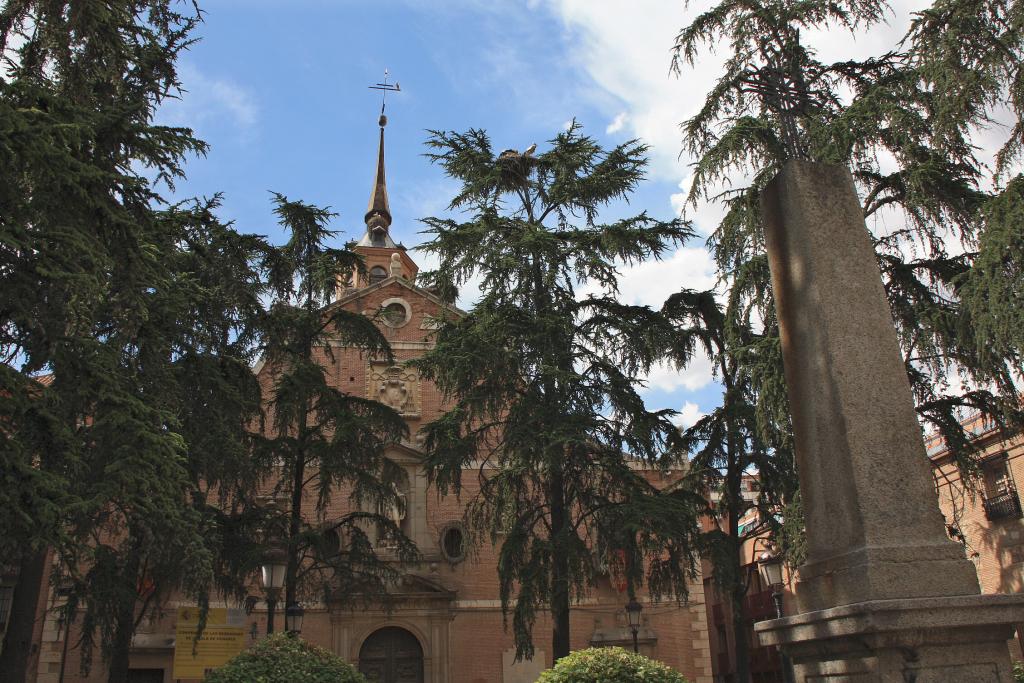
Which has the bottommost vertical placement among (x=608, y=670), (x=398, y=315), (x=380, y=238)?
(x=608, y=670)

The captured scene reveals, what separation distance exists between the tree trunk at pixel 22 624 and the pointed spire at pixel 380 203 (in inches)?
1720

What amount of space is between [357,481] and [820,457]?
39.6 ft

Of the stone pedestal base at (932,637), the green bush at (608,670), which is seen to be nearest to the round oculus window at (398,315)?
the green bush at (608,670)

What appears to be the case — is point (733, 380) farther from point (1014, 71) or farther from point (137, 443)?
point (137, 443)

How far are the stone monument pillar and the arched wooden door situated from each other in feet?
56.4

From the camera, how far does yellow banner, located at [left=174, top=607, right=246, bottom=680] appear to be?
2005 centimetres

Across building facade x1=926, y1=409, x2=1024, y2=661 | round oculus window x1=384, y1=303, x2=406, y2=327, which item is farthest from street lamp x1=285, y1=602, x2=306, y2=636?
building facade x1=926, y1=409, x2=1024, y2=661

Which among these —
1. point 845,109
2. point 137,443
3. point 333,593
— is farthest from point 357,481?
point 845,109

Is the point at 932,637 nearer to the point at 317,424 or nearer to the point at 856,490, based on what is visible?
the point at 856,490

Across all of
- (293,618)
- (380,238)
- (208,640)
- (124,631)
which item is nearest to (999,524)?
(293,618)

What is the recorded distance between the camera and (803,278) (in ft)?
19.9

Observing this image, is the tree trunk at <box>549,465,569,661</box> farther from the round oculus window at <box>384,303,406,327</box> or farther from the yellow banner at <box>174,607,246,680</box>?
the round oculus window at <box>384,303,406,327</box>

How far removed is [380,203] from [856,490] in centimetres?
5093

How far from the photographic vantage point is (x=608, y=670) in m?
→ 8.43
